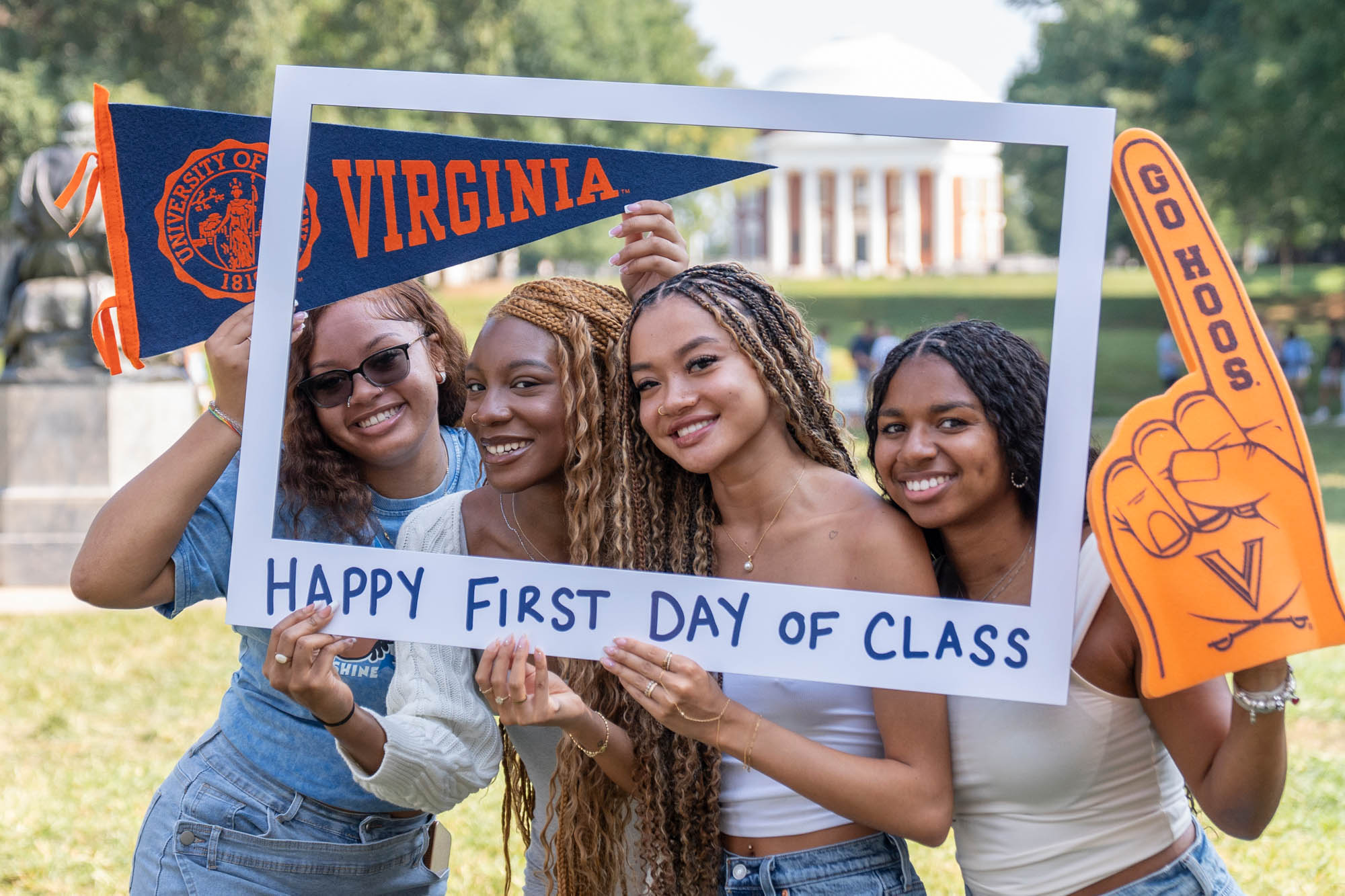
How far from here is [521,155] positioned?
2.15 m

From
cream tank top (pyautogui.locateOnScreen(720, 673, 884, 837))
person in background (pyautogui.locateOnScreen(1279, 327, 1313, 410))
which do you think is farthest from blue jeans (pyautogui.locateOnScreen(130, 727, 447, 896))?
person in background (pyautogui.locateOnScreen(1279, 327, 1313, 410))

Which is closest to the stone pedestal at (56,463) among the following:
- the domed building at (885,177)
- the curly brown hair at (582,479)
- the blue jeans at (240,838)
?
the domed building at (885,177)

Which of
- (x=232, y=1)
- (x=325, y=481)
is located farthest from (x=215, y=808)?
(x=232, y=1)

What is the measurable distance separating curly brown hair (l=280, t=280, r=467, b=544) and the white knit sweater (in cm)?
13

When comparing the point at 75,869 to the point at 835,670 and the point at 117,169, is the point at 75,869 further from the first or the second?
the point at 835,670

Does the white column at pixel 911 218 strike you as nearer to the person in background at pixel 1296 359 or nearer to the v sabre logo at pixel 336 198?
the v sabre logo at pixel 336 198

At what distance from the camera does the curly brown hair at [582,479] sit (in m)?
2.12

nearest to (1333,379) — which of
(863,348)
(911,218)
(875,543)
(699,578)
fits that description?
(863,348)

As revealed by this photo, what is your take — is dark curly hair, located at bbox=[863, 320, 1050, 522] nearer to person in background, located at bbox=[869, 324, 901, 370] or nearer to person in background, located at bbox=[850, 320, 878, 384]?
person in background, located at bbox=[869, 324, 901, 370]

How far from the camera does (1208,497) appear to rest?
1.85m

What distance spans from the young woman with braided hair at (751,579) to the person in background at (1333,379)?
59.8 ft

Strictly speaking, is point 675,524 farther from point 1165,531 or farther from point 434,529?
point 1165,531

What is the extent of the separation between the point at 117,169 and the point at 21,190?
7.44 m

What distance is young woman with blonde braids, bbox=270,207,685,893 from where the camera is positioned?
6.64 ft
